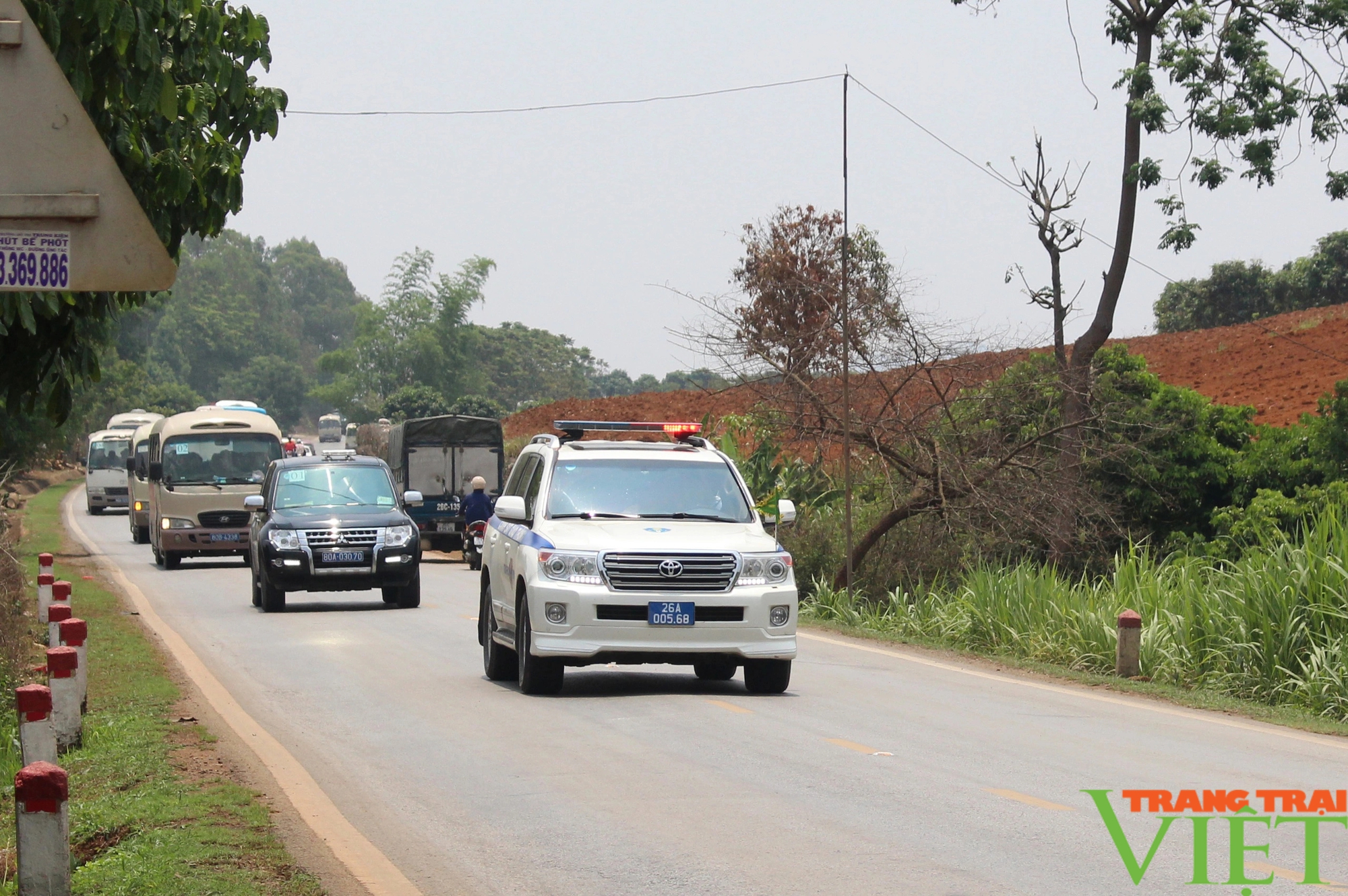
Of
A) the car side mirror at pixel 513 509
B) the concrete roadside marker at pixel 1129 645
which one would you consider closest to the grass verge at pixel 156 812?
the car side mirror at pixel 513 509

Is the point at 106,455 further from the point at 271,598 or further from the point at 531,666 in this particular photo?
the point at 531,666

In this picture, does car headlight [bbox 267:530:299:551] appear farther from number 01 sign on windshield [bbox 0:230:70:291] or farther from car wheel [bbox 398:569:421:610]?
number 01 sign on windshield [bbox 0:230:70:291]

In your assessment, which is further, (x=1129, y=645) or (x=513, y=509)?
(x=1129, y=645)

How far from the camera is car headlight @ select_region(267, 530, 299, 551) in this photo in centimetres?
2178

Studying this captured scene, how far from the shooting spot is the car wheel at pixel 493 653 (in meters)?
14.6

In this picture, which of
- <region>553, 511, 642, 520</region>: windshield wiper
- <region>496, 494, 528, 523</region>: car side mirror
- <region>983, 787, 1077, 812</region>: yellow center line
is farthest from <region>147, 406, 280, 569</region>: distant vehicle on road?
<region>983, 787, 1077, 812</region>: yellow center line

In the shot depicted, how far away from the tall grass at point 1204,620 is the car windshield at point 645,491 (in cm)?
478

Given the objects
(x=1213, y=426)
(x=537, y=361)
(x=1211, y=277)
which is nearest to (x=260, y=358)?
(x=537, y=361)

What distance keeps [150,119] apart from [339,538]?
556 inches

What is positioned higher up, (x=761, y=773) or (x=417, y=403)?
(x=417, y=403)

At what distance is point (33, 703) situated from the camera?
7.95 m

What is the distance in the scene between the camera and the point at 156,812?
863 centimetres

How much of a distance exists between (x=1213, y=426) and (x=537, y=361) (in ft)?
315

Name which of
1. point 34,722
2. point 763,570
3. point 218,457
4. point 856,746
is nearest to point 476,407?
point 218,457
